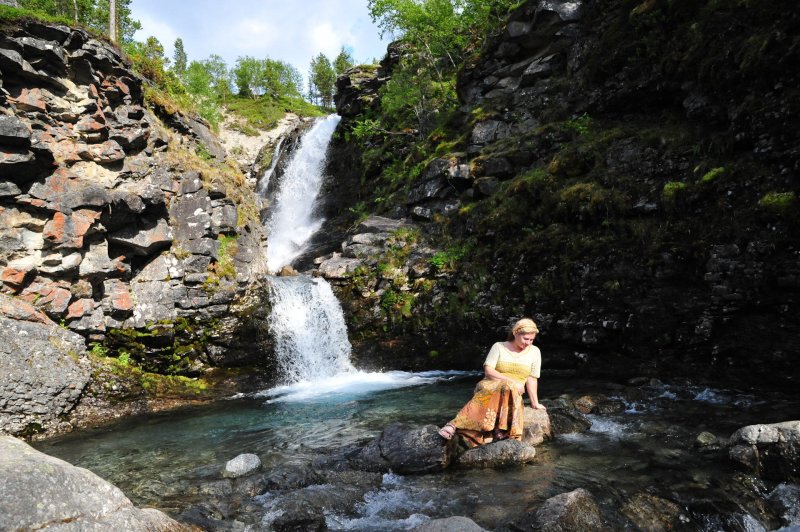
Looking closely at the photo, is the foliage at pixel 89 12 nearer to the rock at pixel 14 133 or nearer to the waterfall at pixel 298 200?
the waterfall at pixel 298 200

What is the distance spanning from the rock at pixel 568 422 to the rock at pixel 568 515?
2.73 m

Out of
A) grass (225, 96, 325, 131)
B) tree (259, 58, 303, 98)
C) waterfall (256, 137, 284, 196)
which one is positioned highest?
tree (259, 58, 303, 98)

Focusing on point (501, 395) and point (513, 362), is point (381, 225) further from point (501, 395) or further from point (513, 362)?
point (501, 395)

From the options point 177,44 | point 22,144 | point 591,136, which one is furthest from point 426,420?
point 177,44

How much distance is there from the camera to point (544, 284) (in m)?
13.6

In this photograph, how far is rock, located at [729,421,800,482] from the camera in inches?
204

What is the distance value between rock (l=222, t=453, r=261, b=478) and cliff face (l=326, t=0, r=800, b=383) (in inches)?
351

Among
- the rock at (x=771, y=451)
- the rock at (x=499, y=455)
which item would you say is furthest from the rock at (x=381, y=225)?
the rock at (x=771, y=451)

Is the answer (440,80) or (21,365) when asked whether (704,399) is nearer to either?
(21,365)

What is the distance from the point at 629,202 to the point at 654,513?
968 centimetres

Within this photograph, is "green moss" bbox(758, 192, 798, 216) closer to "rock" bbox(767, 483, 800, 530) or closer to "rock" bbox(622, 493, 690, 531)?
"rock" bbox(767, 483, 800, 530)

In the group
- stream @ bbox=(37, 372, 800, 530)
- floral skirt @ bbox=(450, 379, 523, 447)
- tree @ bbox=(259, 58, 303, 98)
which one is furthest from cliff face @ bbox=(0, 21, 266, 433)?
tree @ bbox=(259, 58, 303, 98)

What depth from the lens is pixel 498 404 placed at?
636cm

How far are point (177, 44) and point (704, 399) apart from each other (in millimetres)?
106466
